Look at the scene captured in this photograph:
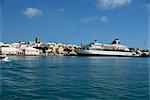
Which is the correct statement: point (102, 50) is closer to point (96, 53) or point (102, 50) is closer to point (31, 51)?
point (96, 53)

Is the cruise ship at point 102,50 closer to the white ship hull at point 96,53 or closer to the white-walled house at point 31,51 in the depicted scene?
the white ship hull at point 96,53

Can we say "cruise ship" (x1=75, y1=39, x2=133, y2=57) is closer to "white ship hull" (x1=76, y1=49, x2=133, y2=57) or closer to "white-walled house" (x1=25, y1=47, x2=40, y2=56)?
"white ship hull" (x1=76, y1=49, x2=133, y2=57)

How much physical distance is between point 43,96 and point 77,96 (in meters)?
1.29

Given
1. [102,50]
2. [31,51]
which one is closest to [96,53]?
[102,50]

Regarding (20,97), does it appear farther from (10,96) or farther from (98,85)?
(98,85)

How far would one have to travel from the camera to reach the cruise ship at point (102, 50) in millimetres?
84750

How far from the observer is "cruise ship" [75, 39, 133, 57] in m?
84.8

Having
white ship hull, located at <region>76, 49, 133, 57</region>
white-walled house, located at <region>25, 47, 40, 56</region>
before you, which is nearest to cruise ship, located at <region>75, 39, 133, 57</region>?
white ship hull, located at <region>76, 49, 133, 57</region>

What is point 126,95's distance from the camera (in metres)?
12.3

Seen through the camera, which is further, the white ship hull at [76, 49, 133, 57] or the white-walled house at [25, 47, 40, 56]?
the white ship hull at [76, 49, 133, 57]

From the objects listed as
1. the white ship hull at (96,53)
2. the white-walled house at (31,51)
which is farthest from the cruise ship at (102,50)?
the white-walled house at (31,51)

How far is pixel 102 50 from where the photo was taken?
86000mm

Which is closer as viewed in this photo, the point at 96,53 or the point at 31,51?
the point at 96,53

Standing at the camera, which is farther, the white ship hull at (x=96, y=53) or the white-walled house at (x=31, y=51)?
the white ship hull at (x=96, y=53)
